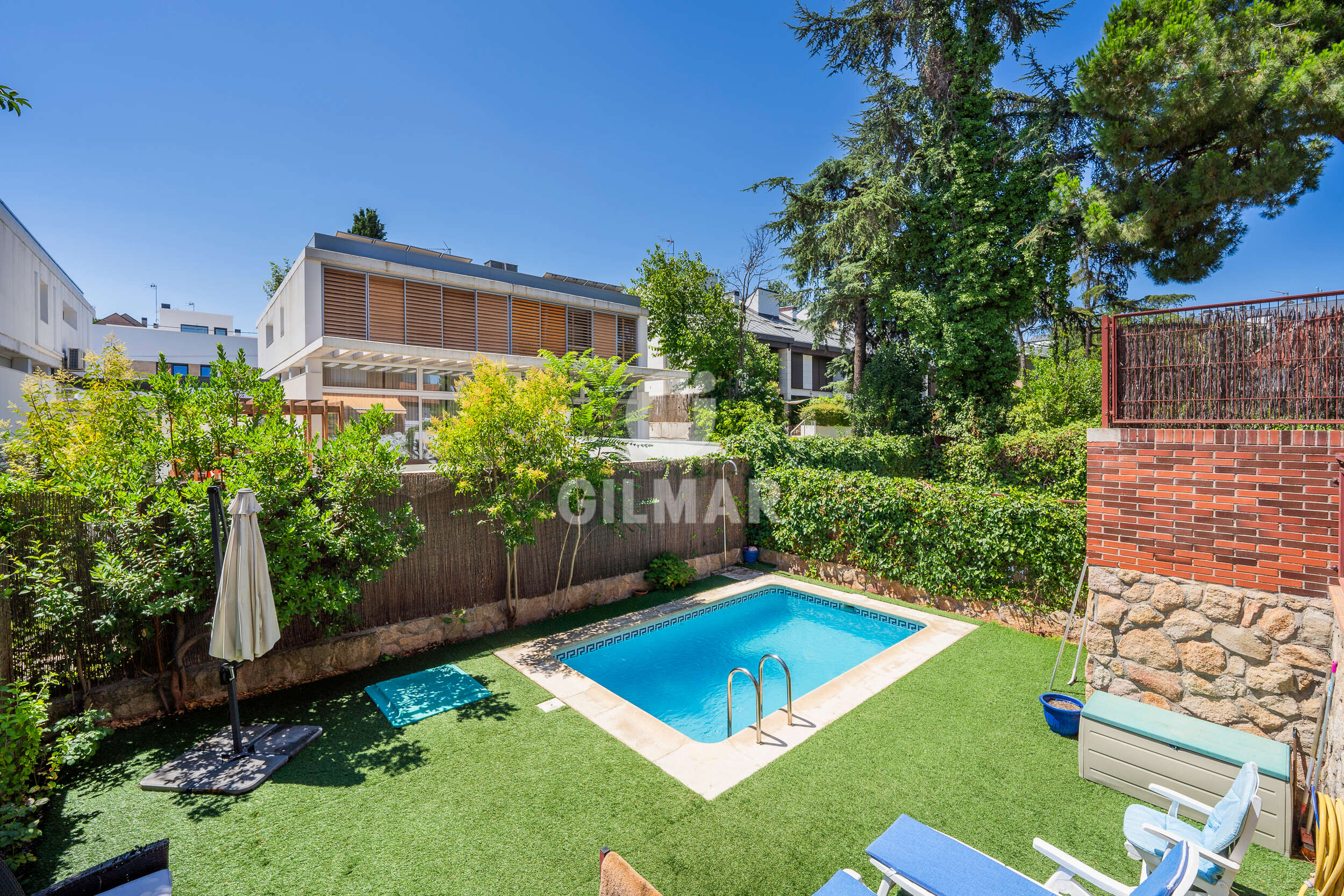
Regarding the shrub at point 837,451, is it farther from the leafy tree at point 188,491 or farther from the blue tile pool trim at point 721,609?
the leafy tree at point 188,491

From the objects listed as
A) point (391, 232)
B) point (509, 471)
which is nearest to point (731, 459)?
point (509, 471)

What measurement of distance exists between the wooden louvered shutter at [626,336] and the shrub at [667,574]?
1163cm

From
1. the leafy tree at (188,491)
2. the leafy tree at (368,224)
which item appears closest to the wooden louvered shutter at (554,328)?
the leafy tree at (188,491)

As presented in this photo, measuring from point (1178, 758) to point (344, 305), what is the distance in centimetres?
1795

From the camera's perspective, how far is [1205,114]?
923 centimetres

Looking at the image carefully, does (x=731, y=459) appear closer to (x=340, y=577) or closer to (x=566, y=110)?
(x=340, y=577)

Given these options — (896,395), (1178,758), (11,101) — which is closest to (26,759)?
(11,101)

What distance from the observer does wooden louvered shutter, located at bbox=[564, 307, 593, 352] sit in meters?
19.3

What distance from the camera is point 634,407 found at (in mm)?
22891

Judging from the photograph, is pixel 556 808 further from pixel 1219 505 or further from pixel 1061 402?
pixel 1061 402

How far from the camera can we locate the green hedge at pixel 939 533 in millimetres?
7852

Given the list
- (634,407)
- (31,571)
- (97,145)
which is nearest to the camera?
(31,571)

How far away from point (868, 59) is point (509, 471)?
63.3ft

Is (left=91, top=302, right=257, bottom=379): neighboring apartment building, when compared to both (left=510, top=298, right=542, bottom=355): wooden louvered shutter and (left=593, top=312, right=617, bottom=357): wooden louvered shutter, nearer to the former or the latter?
(left=510, top=298, right=542, bottom=355): wooden louvered shutter
